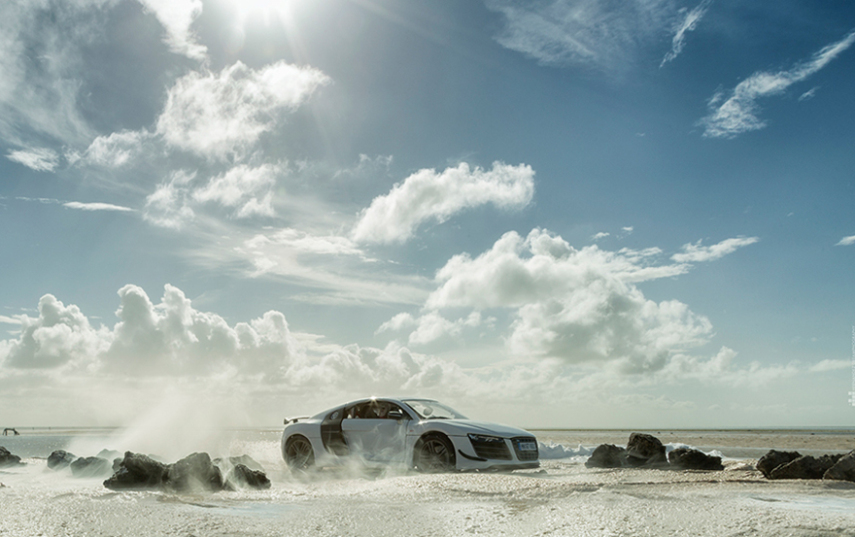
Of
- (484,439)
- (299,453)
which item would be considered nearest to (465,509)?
(484,439)

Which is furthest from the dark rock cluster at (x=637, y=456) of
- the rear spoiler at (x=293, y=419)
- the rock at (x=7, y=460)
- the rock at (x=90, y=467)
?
the rock at (x=7, y=460)

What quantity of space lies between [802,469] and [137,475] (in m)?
8.32

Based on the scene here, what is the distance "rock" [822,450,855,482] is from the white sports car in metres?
4.15

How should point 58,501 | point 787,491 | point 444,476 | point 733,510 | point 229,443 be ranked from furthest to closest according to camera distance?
1. point 229,443
2. point 444,476
3. point 787,491
4. point 58,501
5. point 733,510

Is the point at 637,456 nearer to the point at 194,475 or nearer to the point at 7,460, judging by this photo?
the point at 194,475

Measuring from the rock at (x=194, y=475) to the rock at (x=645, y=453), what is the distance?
7155mm

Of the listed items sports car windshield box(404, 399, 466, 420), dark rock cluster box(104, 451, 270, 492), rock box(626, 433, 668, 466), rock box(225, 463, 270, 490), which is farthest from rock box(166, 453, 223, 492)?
rock box(626, 433, 668, 466)

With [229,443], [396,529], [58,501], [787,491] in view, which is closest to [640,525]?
[396,529]

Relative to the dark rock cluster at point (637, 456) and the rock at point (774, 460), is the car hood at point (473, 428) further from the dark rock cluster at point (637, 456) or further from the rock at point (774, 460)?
the rock at point (774, 460)

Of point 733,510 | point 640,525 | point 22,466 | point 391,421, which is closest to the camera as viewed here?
point 640,525

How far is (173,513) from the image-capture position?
498 centimetres

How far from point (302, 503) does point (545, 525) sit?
2.66 m

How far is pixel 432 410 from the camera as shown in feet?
34.5

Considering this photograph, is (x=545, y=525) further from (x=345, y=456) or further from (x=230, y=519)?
(x=345, y=456)
